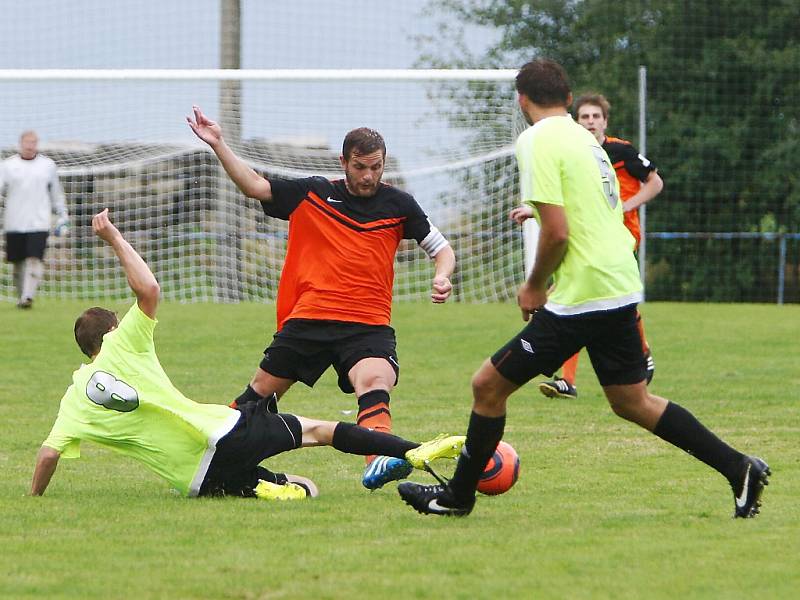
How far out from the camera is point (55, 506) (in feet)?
20.5

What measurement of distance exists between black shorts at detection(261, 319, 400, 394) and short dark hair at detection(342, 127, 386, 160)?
0.88m

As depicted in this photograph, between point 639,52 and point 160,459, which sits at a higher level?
point 639,52

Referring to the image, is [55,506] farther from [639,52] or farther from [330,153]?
[639,52]

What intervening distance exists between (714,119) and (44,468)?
23208mm

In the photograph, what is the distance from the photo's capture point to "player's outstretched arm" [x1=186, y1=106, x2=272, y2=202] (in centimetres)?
683

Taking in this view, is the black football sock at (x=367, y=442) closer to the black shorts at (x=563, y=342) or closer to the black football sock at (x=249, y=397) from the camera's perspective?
the black football sock at (x=249, y=397)

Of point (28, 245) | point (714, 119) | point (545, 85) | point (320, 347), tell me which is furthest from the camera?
point (714, 119)

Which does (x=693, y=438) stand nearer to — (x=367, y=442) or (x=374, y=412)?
(x=367, y=442)

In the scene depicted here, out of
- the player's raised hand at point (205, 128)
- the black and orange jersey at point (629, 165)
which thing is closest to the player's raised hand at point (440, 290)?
the player's raised hand at point (205, 128)

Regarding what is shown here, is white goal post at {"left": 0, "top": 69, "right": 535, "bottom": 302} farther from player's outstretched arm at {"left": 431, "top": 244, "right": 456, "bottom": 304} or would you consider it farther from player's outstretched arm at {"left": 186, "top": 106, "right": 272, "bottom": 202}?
player's outstretched arm at {"left": 186, "top": 106, "right": 272, "bottom": 202}

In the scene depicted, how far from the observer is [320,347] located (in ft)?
23.5

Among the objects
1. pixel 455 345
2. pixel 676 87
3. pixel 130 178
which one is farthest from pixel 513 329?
pixel 676 87

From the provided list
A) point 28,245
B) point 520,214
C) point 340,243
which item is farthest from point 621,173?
point 28,245

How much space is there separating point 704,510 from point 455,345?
878 cm
